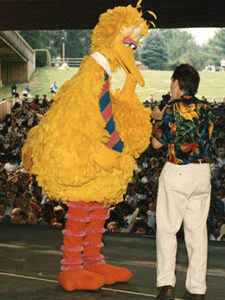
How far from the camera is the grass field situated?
117 ft

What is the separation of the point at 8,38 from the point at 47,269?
79.0ft

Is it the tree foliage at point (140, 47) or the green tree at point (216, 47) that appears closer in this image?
the tree foliage at point (140, 47)

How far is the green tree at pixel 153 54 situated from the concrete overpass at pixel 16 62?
22.7 metres

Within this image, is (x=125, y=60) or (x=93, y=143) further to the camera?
(x=125, y=60)

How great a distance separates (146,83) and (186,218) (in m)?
35.5

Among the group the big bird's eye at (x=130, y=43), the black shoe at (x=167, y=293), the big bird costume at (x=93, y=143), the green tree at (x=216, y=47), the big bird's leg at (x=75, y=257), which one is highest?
the green tree at (x=216, y=47)

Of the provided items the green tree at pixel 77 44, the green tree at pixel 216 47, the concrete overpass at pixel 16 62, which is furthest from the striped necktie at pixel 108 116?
the green tree at pixel 216 47

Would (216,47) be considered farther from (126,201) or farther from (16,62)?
(126,201)

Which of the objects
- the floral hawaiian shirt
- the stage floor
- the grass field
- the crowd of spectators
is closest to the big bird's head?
the floral hawaiian shirt

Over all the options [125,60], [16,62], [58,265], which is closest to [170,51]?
[16,62]

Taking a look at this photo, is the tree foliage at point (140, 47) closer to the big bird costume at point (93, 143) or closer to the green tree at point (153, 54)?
the green tree at point (153, 54)

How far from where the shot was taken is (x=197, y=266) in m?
3.29

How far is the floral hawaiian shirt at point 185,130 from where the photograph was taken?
3287mm

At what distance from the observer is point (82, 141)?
349cm
